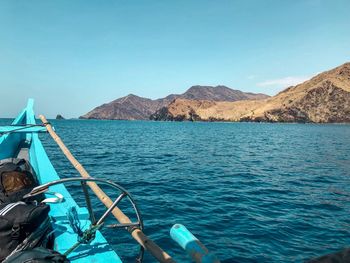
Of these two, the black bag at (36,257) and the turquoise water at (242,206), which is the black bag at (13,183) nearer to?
the black bag at (36,257)

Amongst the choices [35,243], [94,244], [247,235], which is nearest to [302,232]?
[247,235]

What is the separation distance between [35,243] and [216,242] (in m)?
6.25

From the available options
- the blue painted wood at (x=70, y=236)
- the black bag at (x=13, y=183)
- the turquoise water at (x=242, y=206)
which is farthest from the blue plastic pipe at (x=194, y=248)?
the turquoise water at (x=242, y=206)

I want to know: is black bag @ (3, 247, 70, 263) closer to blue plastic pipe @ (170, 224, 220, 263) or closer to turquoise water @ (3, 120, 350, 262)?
blue plastic pipe @ (170, 224, 220, 263)

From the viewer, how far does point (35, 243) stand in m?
3.66

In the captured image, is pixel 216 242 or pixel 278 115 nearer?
pixel 216 242

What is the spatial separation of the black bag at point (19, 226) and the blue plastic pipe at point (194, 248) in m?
1.89

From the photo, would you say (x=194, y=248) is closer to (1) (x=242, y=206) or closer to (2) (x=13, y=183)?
(2) (x=13, y=183)

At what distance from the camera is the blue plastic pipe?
2559 mm

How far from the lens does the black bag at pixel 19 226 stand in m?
A: 3.40

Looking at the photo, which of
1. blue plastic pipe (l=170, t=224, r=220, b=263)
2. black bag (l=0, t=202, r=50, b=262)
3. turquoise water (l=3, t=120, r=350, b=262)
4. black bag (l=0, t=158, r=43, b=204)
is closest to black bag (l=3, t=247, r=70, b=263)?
black bag (l=0, t=202, r=50, b=262)

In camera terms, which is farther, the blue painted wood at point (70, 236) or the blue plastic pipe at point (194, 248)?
the blue painted wood at point (70, 236)

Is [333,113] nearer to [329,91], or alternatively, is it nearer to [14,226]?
[329,91]

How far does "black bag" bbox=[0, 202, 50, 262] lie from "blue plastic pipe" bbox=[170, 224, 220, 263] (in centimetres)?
189
